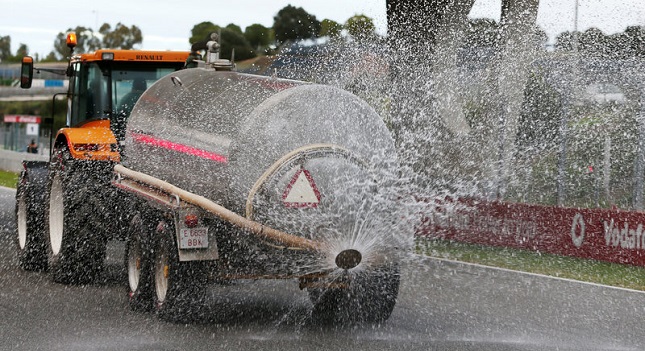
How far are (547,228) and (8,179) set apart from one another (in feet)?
84.0

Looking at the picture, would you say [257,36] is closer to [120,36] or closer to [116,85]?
[120,36]

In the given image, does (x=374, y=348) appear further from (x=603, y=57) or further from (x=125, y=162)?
(x=603, y=57)

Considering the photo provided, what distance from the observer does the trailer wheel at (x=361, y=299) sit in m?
9.21

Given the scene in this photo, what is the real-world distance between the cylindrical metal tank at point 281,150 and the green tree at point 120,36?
137435 millimetres

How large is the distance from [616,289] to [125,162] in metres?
6.03

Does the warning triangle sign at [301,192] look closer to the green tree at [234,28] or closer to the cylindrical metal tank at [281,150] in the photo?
the cylindrical metal tank at [281,150]

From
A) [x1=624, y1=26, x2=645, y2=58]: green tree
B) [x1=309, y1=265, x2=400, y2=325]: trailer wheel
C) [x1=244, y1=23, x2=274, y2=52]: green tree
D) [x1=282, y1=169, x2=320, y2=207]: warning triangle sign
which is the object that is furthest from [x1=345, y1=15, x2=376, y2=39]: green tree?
[x1=244, y1=23, x2=274, y2=52]: green tree

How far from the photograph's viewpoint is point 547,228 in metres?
17.0

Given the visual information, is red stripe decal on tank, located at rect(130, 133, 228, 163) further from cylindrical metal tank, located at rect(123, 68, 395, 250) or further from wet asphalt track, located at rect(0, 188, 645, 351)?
wet asphalt track, located at rect(0, 188, 645, 351)

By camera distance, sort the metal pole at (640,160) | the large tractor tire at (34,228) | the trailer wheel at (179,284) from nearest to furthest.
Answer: the trailer wheel at (179,284) → the large tractor tire at (34,228) → the metal pole at (640,160)

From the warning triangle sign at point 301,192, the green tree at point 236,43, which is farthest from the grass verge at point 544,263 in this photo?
the green tree at point 236,43

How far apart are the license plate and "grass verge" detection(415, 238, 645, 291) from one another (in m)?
6.71

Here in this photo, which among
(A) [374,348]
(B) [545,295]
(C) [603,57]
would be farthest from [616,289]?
(C) [603,57]

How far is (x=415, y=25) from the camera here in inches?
1022
